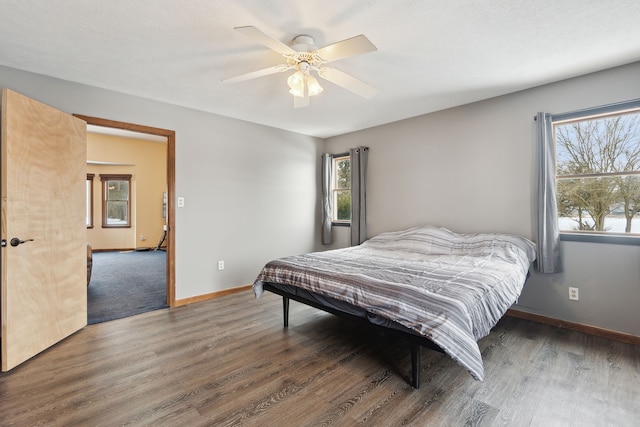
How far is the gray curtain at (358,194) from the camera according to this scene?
4.64m

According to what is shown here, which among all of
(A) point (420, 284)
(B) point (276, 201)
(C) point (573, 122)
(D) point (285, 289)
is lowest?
(D) point (285, 289)

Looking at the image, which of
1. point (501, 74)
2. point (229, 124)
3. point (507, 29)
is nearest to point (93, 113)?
point (229, 124)

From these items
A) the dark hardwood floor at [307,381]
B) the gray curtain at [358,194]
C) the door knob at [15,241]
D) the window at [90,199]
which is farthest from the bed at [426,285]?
the window at [90,199]

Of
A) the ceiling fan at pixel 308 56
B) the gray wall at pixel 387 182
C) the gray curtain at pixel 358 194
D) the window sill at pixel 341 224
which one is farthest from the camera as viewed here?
the window sill at pixel 341 224

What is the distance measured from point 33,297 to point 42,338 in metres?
0.35

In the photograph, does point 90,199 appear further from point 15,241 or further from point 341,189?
point 341,189

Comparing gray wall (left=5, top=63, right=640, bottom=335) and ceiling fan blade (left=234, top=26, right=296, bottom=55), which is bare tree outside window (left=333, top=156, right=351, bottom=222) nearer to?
gray wall (left=5, top=63, right=640, bottom=335)

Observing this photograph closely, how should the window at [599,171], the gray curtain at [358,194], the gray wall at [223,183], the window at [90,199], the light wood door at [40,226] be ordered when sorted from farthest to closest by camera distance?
the window at [90,199] < the gray curtain at [358,194] < the gray wall at [223,183] < the window at [599,171] < the light wood door at [40,226]

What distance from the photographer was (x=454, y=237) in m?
3.54

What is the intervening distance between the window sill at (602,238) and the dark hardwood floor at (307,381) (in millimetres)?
877

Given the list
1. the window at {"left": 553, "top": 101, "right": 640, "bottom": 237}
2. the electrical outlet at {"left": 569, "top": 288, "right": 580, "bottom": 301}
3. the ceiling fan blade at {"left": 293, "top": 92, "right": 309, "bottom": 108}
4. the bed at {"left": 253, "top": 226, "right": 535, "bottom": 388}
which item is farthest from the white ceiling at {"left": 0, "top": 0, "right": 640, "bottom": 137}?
the electrical outlet at {"left": 569, "top": 288, "right": 580, "bottom": 301}

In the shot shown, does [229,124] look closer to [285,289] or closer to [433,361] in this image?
[285,289]

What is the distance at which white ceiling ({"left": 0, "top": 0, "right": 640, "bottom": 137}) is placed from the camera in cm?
186

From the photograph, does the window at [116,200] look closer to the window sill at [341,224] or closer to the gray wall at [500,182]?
the window sill at [341,224]
